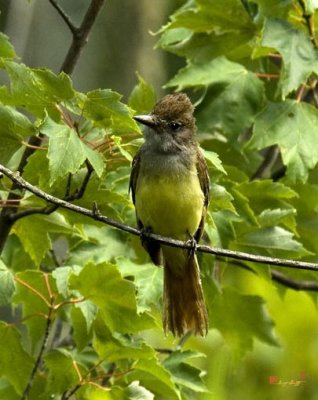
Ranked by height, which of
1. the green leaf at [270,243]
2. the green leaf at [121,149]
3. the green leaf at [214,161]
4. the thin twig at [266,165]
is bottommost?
→ the green leaf at [270,243]

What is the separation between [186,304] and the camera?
4648 mm

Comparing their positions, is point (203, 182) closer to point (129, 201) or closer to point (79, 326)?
point (129, 201)

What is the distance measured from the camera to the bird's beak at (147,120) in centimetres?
438

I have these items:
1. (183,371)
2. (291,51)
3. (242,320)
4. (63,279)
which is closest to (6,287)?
(63,279)

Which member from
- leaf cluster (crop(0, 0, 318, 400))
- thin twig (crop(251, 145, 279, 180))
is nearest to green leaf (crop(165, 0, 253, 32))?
leaf cluster (crop(0, 0, 318, 400))

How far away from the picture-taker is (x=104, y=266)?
3.95 meters

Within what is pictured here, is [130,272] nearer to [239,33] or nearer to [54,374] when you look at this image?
[54,374]

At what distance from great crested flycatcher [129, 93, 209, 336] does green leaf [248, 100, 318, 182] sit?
299mm

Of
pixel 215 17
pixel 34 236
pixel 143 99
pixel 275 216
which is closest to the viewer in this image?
pixel 34 236

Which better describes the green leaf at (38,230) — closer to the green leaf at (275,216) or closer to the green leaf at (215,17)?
the green leaf at (275,216)

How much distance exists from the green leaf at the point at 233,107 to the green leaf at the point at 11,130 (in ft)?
4.04

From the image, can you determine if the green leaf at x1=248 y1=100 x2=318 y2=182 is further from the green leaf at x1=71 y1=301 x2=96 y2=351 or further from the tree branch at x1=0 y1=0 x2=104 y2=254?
the green leaf at x1=71 y1=301 x2=96 y2=351

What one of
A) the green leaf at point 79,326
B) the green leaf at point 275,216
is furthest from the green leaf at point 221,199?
the green leaf at point 79,326

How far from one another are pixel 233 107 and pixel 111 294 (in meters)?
1.34
